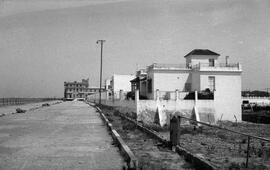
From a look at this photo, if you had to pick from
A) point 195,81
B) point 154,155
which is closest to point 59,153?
point 154,155

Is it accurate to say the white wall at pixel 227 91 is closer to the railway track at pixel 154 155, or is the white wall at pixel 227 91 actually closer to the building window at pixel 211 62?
the building window at pixel 211 62

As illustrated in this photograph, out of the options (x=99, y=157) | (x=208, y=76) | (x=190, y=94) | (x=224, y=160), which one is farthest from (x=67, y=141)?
(x=208, y=76)

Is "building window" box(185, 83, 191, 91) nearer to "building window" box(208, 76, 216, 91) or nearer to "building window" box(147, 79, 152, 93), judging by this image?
"building window" box(208, 76, 216, 91)

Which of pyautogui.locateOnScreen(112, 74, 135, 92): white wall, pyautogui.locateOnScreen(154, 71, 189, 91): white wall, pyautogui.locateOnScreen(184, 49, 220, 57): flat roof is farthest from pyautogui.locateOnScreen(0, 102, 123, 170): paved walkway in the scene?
pyautogui.locateOnScreen(112, 74, 135, 92): white wall

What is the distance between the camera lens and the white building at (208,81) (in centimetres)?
3931

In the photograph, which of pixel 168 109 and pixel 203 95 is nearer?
pixel 168 109

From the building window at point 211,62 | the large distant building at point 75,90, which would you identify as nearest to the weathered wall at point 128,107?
the building window at point 211,62

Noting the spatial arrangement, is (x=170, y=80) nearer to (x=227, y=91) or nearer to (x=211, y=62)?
(x=227, y=91)

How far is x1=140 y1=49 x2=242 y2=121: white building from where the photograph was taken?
1548 inches

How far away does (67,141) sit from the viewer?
11.6 metres

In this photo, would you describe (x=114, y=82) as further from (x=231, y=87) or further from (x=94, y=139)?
(x=94, y=139)

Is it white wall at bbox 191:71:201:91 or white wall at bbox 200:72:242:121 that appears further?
white wall at bbox 191:71:201:91

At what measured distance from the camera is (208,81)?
1585 inches

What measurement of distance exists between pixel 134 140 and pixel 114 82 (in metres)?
61.2
